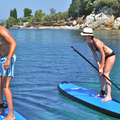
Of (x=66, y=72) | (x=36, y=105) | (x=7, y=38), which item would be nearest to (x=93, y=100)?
(x=36, y=105)

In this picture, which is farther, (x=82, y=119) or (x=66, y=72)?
(x=66, y=72)

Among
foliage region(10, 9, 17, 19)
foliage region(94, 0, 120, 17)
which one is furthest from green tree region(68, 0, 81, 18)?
foliage region(10, 9, 17, 19)

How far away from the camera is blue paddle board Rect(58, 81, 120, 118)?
685cm

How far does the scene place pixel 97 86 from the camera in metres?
10.0

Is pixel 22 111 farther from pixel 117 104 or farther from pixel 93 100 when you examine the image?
pixel 117 104

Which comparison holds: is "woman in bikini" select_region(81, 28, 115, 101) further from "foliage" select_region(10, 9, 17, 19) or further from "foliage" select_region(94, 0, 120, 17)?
"foliage" select_region(10, 9, 17, 19)

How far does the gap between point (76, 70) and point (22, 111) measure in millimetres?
6409

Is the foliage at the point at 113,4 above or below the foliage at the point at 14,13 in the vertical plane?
below

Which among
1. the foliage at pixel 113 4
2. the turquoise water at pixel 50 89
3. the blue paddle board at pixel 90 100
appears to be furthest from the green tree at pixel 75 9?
the blue paddle board at pixel 90 100

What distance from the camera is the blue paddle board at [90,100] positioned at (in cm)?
685

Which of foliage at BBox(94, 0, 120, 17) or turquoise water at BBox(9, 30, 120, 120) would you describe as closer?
turquoise water at BBox(9, 30, 120, 120)

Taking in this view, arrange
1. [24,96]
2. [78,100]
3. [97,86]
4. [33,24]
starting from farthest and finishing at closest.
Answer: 1. [33,24]
2. [97,86]
3. [24,96]
4. [78,100]

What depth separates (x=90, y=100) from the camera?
7590 mm

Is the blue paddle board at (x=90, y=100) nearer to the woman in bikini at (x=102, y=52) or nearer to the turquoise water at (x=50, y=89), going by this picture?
the turquoise water at (x=50, y=89)
